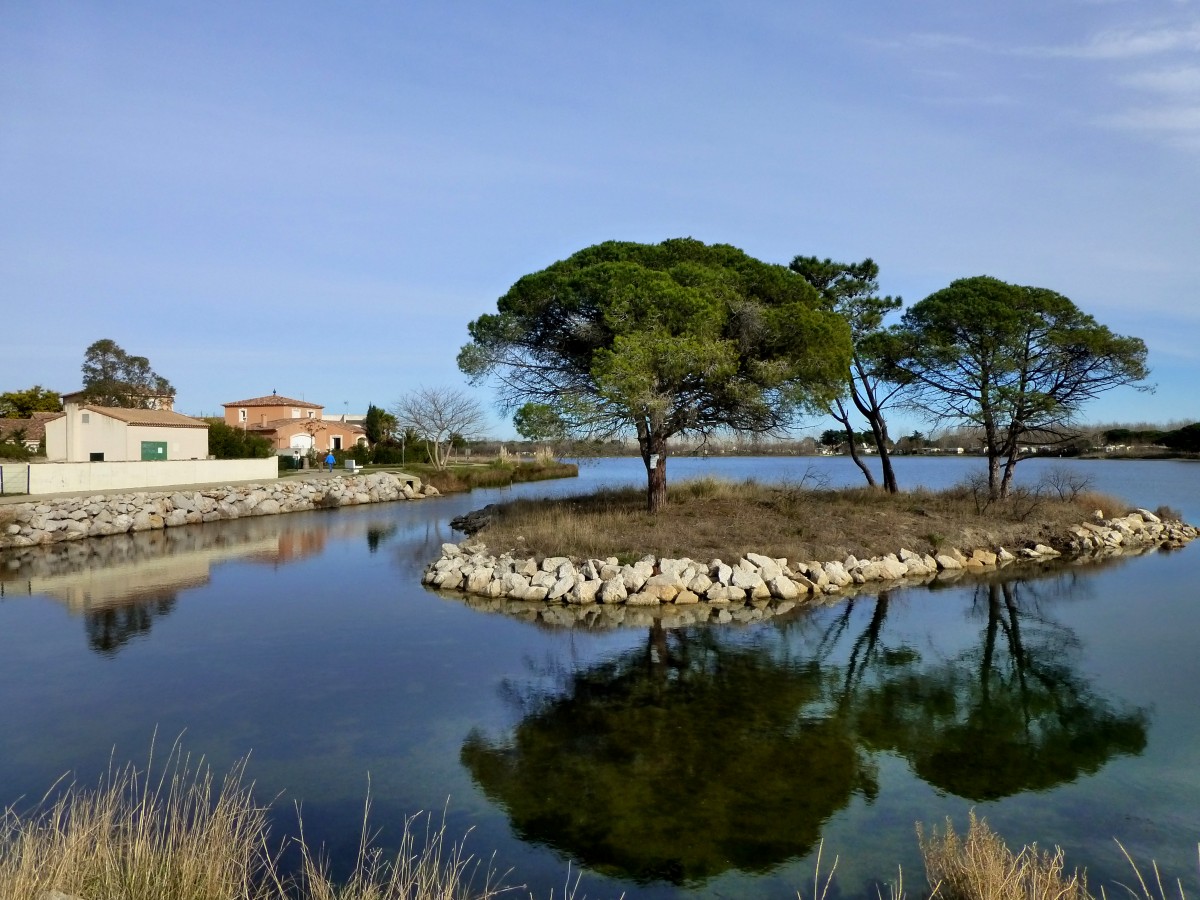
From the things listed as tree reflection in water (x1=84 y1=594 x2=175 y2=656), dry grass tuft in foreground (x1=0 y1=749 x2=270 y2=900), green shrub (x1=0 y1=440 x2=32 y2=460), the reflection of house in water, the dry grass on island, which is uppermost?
green shrub (x1=0 y1=440 x2=32 y2=460)

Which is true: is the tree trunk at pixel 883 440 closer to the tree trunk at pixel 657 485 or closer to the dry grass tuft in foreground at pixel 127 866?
the tree trunk at pixel 657 485

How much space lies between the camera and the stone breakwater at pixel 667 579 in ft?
49.0

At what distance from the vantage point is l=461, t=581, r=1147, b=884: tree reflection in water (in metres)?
6.29

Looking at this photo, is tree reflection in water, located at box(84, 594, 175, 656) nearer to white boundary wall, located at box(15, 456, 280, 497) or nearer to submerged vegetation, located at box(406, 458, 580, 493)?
white boundary wall, located at box(15, 456, 280, 497)

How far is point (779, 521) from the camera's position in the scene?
19.5 metres

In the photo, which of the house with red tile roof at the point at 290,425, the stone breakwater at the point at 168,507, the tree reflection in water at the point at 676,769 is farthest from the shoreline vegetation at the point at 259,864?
the house with red tile roof at the point at 290,425

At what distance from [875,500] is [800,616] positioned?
11.1 metres

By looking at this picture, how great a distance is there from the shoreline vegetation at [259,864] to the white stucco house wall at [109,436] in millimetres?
35342

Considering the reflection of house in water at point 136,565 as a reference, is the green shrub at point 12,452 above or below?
above

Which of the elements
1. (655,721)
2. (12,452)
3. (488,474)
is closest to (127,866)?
(655,721)

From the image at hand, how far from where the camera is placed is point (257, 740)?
816 centimetres

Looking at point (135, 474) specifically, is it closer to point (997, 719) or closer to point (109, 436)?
point (109, 436)

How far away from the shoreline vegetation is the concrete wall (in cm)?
2592

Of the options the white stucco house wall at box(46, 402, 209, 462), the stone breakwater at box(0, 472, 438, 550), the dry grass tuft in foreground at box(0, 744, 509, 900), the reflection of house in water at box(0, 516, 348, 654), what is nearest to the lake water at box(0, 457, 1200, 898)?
the reflection of house in water at box(0, 516, 348, 654)
